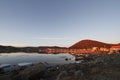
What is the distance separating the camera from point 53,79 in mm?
20375

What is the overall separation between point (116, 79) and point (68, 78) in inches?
181

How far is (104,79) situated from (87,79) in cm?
170

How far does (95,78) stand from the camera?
1688 cm

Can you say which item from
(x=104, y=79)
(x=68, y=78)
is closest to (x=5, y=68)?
(x=68, y=78)

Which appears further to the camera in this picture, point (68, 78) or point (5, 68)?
point (5, 68)

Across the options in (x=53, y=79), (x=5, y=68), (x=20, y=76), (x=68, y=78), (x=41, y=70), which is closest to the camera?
(x=68, y=78)

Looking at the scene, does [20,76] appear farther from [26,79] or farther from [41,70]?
[41,70]

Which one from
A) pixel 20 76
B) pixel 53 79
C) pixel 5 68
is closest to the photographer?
pixel 53 79

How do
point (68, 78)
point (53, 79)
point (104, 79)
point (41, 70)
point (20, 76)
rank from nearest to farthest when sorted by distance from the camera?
point (104, 79), point (68, 78), point (53, 79), point (20, 76), point (41, 70)

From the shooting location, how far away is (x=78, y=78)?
1764cm

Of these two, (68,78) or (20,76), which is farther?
(20,76)

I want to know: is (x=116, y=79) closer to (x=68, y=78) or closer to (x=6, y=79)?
(x=68, y=78)

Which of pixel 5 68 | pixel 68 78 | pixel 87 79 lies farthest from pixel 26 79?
pixel 5 68

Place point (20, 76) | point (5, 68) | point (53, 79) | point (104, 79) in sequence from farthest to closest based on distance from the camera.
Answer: point (5, 68), point (20, 76), point (53, 79), point (104, 79)
